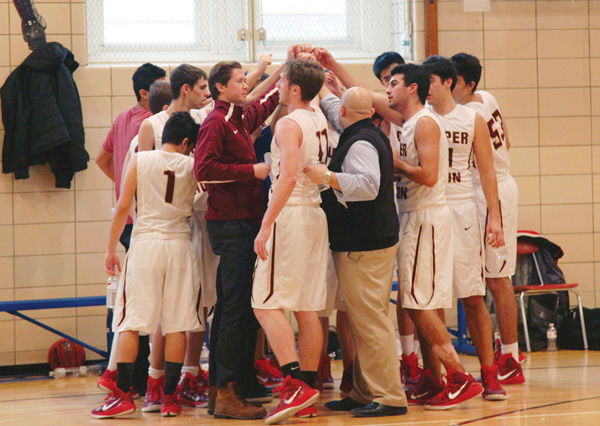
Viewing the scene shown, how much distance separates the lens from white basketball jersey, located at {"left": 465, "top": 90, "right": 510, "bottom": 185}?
5.18 meters

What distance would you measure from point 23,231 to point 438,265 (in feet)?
12.6

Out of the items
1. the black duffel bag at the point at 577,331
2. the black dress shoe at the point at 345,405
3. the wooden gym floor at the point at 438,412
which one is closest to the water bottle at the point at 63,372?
the wooden gym floor at the point at 438,412

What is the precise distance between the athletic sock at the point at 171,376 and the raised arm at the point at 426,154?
1673mm

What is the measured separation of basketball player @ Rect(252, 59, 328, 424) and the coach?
0.13m

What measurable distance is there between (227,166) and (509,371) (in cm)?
232

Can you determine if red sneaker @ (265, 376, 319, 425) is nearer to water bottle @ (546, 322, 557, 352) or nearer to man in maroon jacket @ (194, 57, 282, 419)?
man in maroon jacket @ (194, 57, 282, 419)

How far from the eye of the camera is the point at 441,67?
471 cm

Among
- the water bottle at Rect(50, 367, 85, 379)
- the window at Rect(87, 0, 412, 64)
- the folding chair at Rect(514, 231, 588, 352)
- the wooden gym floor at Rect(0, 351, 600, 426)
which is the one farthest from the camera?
the window at Rect(87, 0, 412, 64)

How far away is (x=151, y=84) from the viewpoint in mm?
5406

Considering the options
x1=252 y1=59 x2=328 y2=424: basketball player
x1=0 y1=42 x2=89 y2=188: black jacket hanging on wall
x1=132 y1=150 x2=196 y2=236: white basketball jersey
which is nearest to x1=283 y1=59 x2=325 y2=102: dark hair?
x1=252 y1=59 x2=328 y2=424: basketball player

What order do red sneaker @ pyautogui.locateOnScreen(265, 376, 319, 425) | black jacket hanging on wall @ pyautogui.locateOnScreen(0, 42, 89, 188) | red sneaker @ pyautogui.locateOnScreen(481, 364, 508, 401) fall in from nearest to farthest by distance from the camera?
red sneaker @ pyautogui.locateOnScreen(265, 376, 319, 425) → red sneaker @ pyautogui.locateOnScreen(481, 364, 508, 401) → black jacket hanging on wall @ pyautogui.locateOnScreen(0, 42, 89, 188)

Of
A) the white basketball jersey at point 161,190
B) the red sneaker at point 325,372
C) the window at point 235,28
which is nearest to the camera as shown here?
the white basketball jersey at point 161,190

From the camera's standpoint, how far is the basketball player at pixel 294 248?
4008 millimetres

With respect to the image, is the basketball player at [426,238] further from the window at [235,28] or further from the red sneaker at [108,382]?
the window at [235,28]
